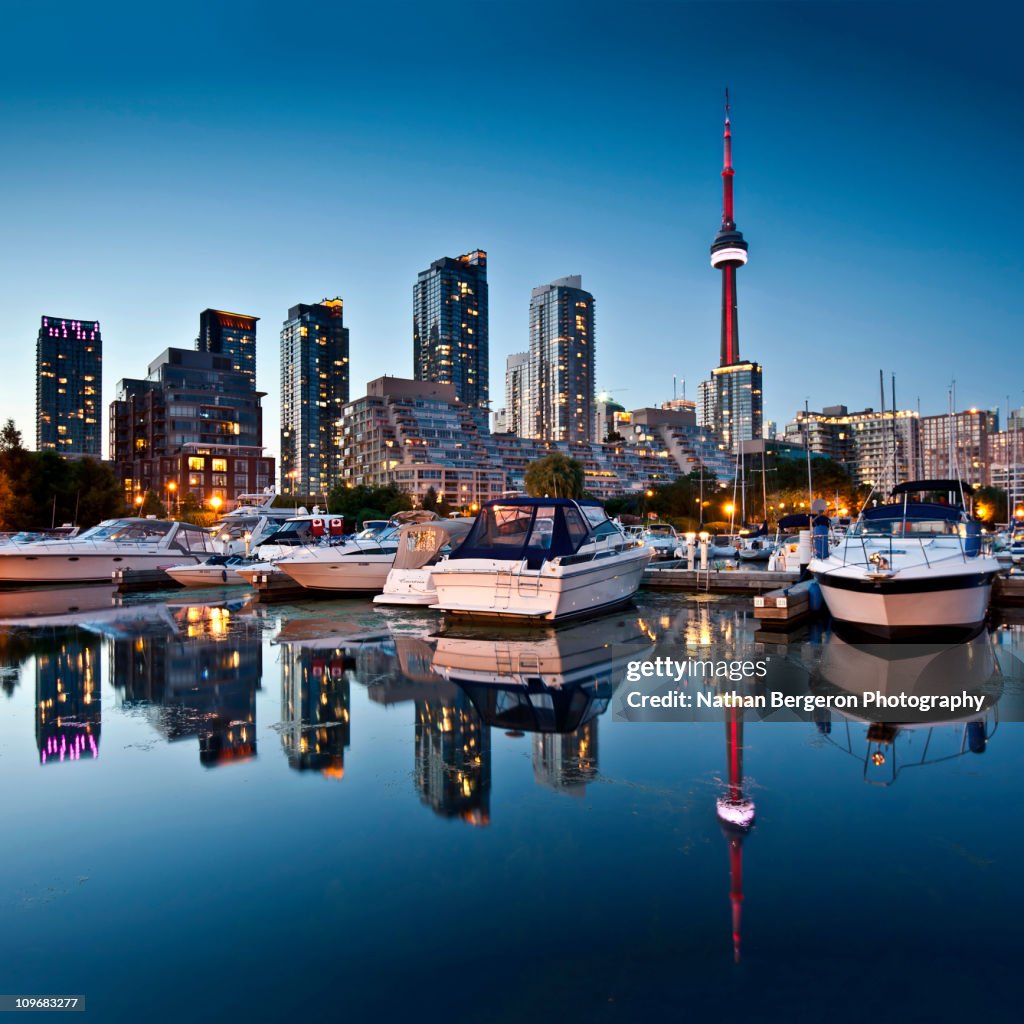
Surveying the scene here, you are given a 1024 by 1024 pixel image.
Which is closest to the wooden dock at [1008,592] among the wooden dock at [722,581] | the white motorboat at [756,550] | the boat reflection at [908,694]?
the wooden dock at [722,581]

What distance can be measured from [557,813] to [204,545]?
27.8 meters

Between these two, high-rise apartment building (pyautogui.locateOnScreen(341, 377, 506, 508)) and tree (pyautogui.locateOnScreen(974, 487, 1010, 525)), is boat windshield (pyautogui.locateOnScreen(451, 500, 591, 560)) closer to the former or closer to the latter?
tree (pyautogui.locateOnScreen(974, 487, 1010, 525))

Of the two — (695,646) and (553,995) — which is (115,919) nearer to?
(553,995)

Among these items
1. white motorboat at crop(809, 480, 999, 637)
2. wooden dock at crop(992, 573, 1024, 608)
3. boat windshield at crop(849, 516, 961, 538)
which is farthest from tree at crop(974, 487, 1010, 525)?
white motorboat at crop(809, 480, 999, 637)

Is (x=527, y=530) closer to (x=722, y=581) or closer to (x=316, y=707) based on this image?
(x=722, y=581)

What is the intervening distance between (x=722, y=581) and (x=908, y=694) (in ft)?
40.2

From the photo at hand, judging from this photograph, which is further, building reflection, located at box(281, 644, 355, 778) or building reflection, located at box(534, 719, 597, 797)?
building reflection, located at box(281, 644, 355, 778)

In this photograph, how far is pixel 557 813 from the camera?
19.4 ft

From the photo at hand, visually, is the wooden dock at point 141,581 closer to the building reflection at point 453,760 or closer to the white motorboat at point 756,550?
the building reflection at point 453,760

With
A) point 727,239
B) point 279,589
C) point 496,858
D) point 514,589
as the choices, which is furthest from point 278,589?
point 727,239

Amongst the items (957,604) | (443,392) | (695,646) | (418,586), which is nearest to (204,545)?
(418,586)

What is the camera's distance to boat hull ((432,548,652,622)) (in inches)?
596

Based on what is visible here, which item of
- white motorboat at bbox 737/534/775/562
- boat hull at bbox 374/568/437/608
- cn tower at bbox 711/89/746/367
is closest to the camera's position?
boat hull at bbox 374/568/437/608

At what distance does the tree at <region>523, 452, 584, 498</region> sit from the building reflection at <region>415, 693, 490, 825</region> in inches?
2816
